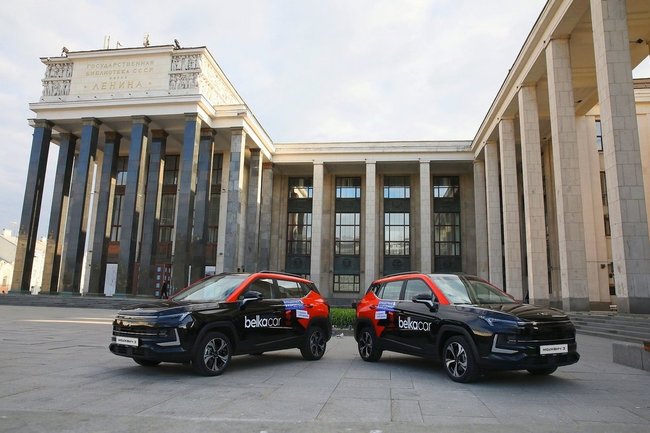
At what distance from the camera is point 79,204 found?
37.0 m

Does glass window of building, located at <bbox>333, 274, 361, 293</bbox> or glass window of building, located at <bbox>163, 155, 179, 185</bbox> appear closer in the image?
glass window of building, located at <bbox>163, 155, 179, 185</bbox>

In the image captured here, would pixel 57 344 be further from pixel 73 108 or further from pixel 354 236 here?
pixel 354 236

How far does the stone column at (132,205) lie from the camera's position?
3472cm

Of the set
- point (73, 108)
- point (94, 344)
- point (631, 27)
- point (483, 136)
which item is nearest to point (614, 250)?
Result: point (631, 27)

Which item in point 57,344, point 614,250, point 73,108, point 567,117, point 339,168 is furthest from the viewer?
point 339,168

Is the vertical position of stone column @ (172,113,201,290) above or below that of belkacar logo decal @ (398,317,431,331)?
above

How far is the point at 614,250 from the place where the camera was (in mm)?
16219

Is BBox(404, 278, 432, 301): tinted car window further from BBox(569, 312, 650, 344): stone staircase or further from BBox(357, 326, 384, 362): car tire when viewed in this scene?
BBox(569, 312, 650, 344): stone staircase

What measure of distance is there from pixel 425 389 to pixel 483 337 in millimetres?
1154

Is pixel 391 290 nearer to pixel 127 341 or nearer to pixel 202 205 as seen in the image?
pixel 127 341

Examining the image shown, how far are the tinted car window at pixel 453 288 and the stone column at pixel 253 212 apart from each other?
31.5 metres

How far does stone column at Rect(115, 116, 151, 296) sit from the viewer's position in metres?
34.7

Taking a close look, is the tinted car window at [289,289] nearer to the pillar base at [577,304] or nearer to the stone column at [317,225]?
the pillar base at [577,304]

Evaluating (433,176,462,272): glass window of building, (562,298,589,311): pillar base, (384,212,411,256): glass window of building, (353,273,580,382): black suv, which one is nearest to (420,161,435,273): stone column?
(433,176,462,272): glass window of building
